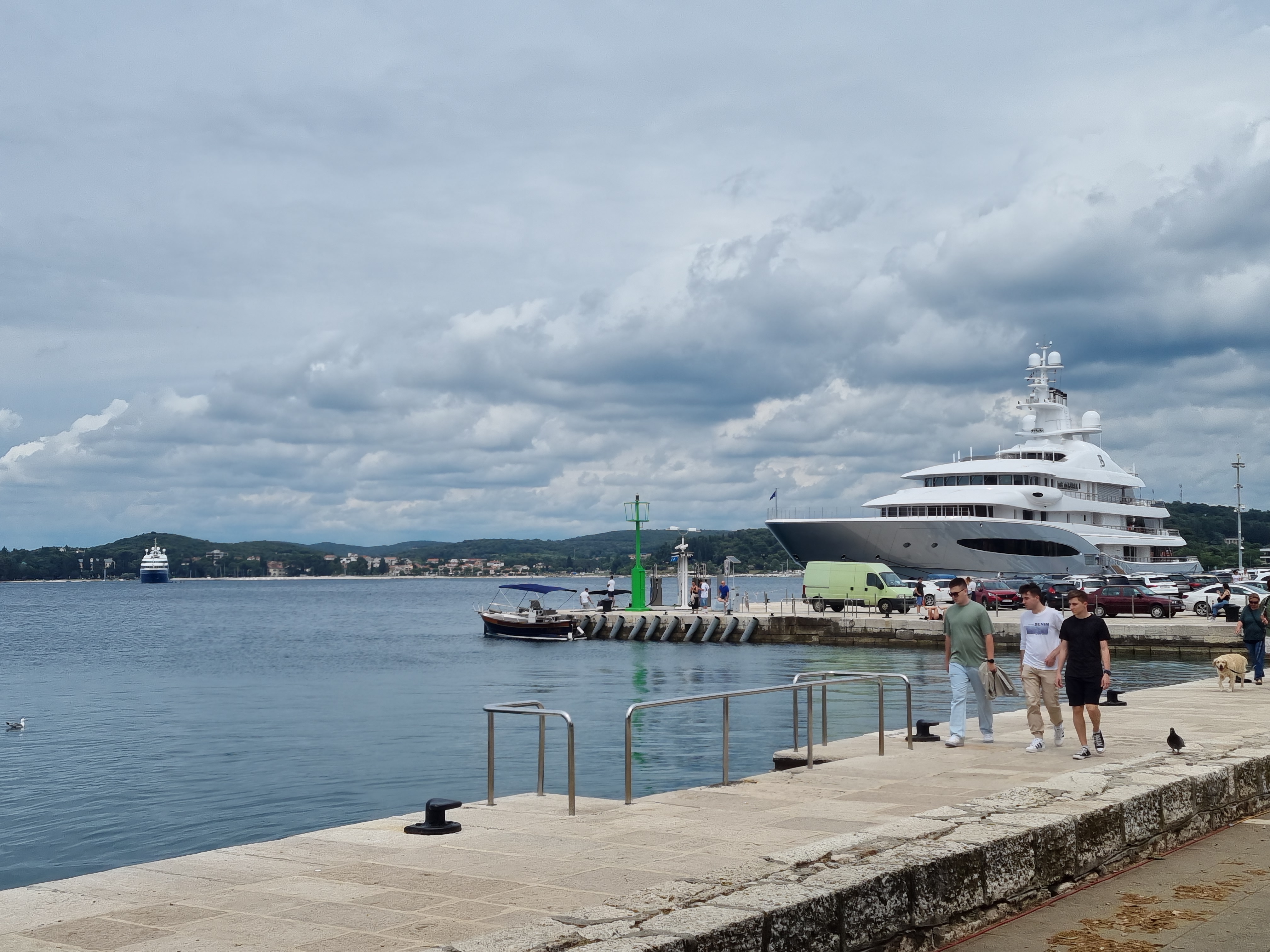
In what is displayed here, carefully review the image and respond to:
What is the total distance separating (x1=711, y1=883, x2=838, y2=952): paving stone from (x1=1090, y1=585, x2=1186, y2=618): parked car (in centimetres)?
4351

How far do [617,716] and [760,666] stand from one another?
1414cm

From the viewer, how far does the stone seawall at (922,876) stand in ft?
16.2

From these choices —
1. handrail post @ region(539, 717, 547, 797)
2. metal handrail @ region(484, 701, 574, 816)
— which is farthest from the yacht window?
metal handrail @ region(484, 701, 574, 816)

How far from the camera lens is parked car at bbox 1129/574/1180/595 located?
53.4 metres

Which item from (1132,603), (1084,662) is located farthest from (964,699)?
(1132,603)

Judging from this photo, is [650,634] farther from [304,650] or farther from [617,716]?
[617,716]

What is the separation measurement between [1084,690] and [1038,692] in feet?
2.44

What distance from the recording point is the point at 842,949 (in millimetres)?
5414

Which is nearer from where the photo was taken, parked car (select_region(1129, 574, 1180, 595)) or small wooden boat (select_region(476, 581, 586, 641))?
parked car (select_region(1129, 574, 1180, 595))

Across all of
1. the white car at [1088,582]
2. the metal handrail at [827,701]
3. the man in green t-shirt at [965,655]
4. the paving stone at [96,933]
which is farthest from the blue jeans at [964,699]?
the white car at [1088,582]

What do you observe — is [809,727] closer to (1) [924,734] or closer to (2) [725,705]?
(2) [725,705]

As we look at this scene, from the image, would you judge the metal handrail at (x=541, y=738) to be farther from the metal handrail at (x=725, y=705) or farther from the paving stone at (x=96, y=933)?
the paving stone at (x=96, y=933)

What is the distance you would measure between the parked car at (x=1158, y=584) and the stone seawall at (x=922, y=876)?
148 feet

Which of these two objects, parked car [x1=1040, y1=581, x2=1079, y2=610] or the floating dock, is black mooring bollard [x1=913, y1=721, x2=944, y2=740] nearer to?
the floating dock
